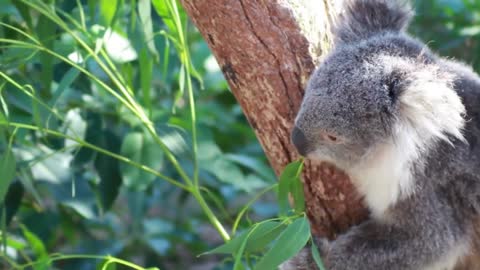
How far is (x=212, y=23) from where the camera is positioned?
258 centimetres

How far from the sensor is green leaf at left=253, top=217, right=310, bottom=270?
7.09ft

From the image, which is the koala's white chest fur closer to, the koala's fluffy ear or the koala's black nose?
the koala's black nose

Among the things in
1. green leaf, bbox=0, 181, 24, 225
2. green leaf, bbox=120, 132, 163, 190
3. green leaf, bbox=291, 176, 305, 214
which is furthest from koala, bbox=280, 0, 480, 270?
green leaf, bbox=0, 181, 24, 225

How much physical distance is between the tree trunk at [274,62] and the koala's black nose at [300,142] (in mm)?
118

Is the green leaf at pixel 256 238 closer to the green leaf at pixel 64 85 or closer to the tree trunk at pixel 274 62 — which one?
the tree trunk at pixel 274 62

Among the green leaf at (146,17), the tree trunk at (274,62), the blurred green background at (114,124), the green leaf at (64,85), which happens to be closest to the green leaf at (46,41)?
the blurred green background at (114,124)

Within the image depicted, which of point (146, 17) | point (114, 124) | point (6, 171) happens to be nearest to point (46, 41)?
point (146, 17)

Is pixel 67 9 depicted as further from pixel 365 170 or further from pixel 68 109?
pixel 365 170

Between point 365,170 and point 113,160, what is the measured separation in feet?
4.12

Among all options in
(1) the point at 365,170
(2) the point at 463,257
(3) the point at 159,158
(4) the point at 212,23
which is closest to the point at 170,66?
(3) the point at 159,158

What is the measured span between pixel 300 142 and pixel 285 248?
444 millimetres

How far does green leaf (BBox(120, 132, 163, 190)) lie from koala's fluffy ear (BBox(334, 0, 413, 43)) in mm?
1059

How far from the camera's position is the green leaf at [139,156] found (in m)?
3.43

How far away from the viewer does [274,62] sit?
8.51 feet
